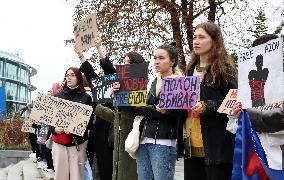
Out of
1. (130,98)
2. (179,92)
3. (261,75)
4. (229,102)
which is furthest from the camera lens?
(130,98)

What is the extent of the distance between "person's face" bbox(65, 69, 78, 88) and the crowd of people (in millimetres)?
221

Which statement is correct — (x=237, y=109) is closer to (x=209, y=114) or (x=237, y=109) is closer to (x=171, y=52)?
(x=209, y=114)

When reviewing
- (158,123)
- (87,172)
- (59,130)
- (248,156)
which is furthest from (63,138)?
(248,156)

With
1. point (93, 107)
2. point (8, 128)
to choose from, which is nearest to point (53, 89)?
point (93, 107)

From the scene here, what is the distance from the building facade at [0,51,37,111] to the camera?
9269 centimetres

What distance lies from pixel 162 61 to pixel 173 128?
0.63 m

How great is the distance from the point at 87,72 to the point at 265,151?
→ 10.6 feet

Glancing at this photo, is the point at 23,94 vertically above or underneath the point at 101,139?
above

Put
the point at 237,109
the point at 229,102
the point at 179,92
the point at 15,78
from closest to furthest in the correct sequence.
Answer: the point at 237,109 < the point at 229,102 < the point at 179,92 < the point at 15,78

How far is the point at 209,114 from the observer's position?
3961 mm

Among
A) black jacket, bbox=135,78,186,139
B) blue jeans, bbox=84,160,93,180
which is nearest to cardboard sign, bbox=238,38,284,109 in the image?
black jacket, bbox=135,78,186,139

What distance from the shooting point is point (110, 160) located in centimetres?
624

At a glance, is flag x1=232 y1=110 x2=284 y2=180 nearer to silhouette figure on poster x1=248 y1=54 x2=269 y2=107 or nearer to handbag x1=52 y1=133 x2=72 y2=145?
silhouette figure on poster x1=248 y1=54 x2=269 y2=107

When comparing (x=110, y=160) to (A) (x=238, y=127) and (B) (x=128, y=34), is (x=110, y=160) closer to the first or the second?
(A) (x=238, y=127)
